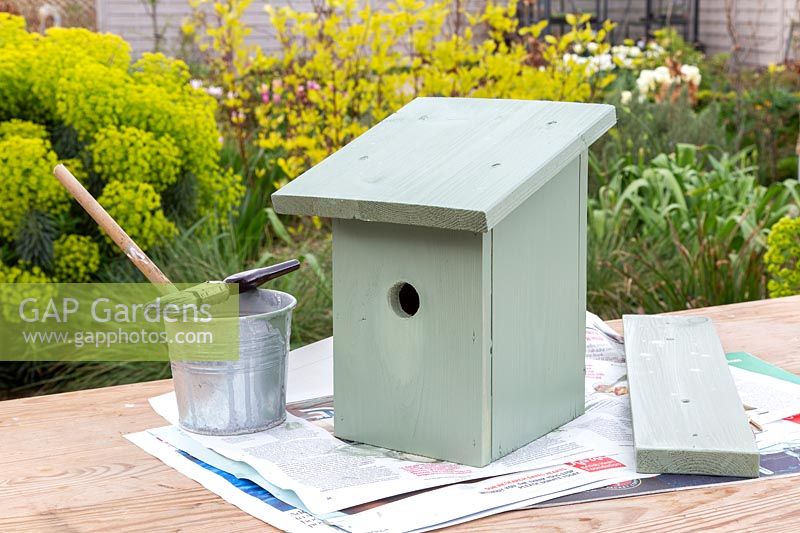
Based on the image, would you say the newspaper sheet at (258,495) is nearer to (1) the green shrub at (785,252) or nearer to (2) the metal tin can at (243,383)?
(2) the metal tin can at (243,383)

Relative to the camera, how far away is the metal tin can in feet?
4.44

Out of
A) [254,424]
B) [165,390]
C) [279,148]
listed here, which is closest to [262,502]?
[254,424]

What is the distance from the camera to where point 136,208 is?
314 cm

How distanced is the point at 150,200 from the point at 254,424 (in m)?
1.88

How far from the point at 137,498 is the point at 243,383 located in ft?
0.67

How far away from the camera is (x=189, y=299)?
4.40 feet

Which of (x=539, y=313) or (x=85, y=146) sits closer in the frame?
(x=539, y=313)

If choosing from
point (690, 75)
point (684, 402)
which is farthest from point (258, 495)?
point (690, 75)

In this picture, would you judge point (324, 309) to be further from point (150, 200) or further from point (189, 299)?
point (189, 299)

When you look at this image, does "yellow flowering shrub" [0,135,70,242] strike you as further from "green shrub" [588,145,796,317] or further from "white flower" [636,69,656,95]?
"white flower" [636,69,656,95]

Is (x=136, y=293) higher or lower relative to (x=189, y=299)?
lower

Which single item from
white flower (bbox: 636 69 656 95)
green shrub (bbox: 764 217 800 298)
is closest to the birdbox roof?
green shrub (bbox: 764 217 800 298)

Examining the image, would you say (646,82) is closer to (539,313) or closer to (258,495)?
(539,313)

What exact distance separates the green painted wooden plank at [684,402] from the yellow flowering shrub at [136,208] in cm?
176
